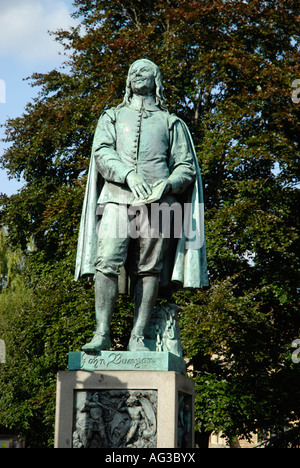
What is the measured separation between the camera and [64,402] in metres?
7.08

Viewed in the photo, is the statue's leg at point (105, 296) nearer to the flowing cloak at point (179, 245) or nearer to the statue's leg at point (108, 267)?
the statue's leg at point (108, 267)

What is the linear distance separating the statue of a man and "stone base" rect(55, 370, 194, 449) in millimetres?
322

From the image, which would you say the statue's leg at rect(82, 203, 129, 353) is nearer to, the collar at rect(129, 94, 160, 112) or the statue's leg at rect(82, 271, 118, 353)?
the statue's leg at rect(82, 271, 118, 353)

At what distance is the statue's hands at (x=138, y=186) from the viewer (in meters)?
7.55

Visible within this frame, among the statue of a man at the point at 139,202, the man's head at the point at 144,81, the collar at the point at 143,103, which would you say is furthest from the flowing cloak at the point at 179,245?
the man's head at the point at 144,81

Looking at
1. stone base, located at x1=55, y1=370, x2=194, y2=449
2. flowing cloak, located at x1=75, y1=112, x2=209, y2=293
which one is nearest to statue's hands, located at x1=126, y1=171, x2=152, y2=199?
flowing cloak, located at x1=75, y1=112, x2=209, y2=293

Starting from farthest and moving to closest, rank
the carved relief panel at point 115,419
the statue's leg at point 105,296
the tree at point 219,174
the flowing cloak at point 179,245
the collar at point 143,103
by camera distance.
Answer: the tree at point 219,174
the collar at point 143,103
the flowing cloak at point 179,245
the statue's leg at point 105,296
the carved relief panel at point 115,419

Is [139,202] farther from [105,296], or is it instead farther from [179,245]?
[105,296]

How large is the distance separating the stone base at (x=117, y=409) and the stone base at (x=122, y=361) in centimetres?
6

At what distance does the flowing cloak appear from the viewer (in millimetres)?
7852

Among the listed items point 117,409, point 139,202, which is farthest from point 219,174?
point 117,409

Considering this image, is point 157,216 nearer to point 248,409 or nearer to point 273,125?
point 248,409

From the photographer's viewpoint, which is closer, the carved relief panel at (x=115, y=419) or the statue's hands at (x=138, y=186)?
the carved relief panel at (x=115, y=419)
